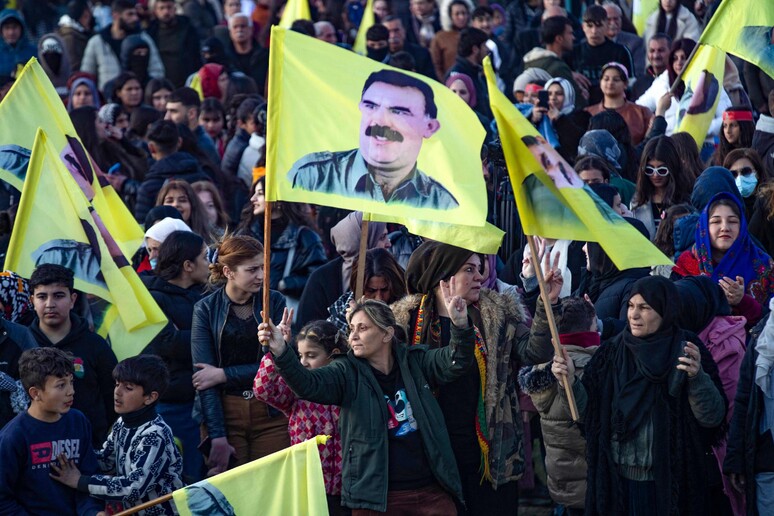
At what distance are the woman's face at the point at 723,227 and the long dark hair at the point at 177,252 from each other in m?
3.31

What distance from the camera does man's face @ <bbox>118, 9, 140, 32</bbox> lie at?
17.3 metres

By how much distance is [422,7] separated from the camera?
18297 millimetres

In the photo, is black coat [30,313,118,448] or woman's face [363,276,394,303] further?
woman's face [363,276,394,303]

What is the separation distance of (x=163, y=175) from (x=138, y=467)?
4.94 meters

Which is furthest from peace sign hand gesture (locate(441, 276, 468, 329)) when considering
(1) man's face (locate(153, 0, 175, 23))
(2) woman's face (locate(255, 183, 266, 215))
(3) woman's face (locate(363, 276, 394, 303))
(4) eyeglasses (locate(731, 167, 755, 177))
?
(1) man's face (locate(153, 0, 175, 23))

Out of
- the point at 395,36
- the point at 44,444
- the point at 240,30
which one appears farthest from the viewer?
the point at 240,30

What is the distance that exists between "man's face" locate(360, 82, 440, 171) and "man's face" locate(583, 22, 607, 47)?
25.3 ft

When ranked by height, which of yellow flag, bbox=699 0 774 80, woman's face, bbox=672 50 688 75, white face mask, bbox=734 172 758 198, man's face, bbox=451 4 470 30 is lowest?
white face mask, bbox=734 172 758 198

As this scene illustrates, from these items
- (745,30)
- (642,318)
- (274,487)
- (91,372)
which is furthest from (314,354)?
(745,30)

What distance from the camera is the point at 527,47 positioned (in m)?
16.6

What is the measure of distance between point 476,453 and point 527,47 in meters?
9.42

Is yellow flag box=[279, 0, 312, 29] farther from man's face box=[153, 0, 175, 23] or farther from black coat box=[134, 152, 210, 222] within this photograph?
black coat box=[134, 152, 210, 222]

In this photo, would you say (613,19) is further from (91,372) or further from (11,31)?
(91,372)

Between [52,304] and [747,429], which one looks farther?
[52,304]
